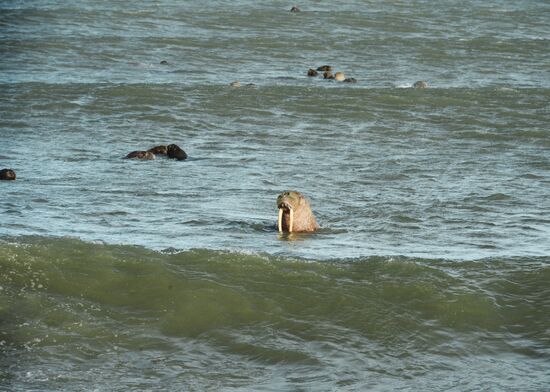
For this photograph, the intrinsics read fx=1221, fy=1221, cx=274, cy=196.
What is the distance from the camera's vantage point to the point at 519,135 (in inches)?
1013

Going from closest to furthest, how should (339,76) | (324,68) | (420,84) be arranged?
(420,84) < (339,76) < (324,68)

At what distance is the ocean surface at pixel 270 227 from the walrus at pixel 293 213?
25 centimetres

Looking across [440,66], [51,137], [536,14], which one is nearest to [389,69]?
[440,66]

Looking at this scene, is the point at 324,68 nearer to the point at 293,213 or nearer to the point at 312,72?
the point at 312,72

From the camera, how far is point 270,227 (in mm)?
16781

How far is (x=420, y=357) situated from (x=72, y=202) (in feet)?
25.4

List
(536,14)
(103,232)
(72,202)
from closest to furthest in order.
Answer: (103,232) < (72,202) < (536,14)

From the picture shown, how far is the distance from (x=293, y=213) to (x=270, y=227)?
0.65 meters

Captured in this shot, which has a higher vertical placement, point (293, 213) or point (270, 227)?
Result: point (293, 213)

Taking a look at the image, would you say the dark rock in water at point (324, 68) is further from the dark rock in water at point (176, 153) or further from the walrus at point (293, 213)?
the walrus at point (293, 213)

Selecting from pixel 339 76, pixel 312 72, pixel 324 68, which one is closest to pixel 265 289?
pixel 339 76

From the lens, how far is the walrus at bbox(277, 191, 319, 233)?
53.2 ft

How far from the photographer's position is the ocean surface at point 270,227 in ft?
38.3

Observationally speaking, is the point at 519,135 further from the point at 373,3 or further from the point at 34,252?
the point at 373,3
